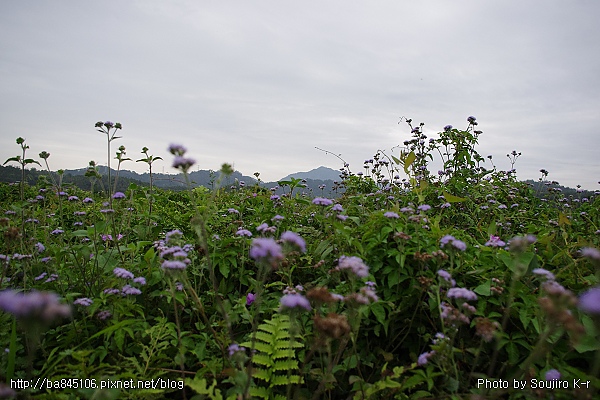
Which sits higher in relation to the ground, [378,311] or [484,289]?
[484,289]

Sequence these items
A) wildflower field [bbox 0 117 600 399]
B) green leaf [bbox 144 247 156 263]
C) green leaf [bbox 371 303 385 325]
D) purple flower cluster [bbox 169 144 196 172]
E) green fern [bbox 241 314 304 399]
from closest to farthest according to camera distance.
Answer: wildflower field [bbox 0 117 600 399] → purple flower cluster [bbox 169 144 196 172] → green fern [bbox 241 314 304 399] → green leaf [bbox 371 303 385 325] → green leaf [bbox 144 247 156 263]

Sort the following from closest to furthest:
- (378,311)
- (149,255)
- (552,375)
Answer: (552,375) < (378,311) < (149,255)

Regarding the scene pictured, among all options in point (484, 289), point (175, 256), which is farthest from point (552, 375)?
point (175, 256)

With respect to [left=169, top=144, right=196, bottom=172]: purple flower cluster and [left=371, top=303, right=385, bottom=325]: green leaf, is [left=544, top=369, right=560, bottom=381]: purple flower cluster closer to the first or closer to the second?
[left=371, top=303, right=385, bottom=325]: green leaf

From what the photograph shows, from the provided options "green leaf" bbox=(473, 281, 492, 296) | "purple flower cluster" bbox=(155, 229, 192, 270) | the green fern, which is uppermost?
"purple flower cluster" bbox=(155, 229, 192, 270)

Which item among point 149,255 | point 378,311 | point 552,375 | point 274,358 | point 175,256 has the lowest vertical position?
point 274,358

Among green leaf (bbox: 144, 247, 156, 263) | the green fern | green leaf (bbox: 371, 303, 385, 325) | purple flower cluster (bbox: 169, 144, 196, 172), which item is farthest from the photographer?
green leaf (bbox: 144, 247, 156, 263)

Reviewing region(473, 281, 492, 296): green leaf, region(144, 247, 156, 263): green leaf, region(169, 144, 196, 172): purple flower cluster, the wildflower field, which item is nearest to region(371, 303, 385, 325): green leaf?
the wildflower field

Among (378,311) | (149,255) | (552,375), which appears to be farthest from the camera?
(149,255)

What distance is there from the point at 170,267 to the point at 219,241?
4.94 feet

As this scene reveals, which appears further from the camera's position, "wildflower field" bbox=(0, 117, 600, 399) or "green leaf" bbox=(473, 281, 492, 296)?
"green leaf" bbox=(473, 281, 492, 296)

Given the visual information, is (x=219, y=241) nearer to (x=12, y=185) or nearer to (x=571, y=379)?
(x=571, y=379)

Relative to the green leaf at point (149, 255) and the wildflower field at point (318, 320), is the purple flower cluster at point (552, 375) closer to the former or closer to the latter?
the wildflower field at point (318, 320)

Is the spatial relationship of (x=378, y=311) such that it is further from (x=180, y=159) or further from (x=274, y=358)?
(x=180, y=159)
